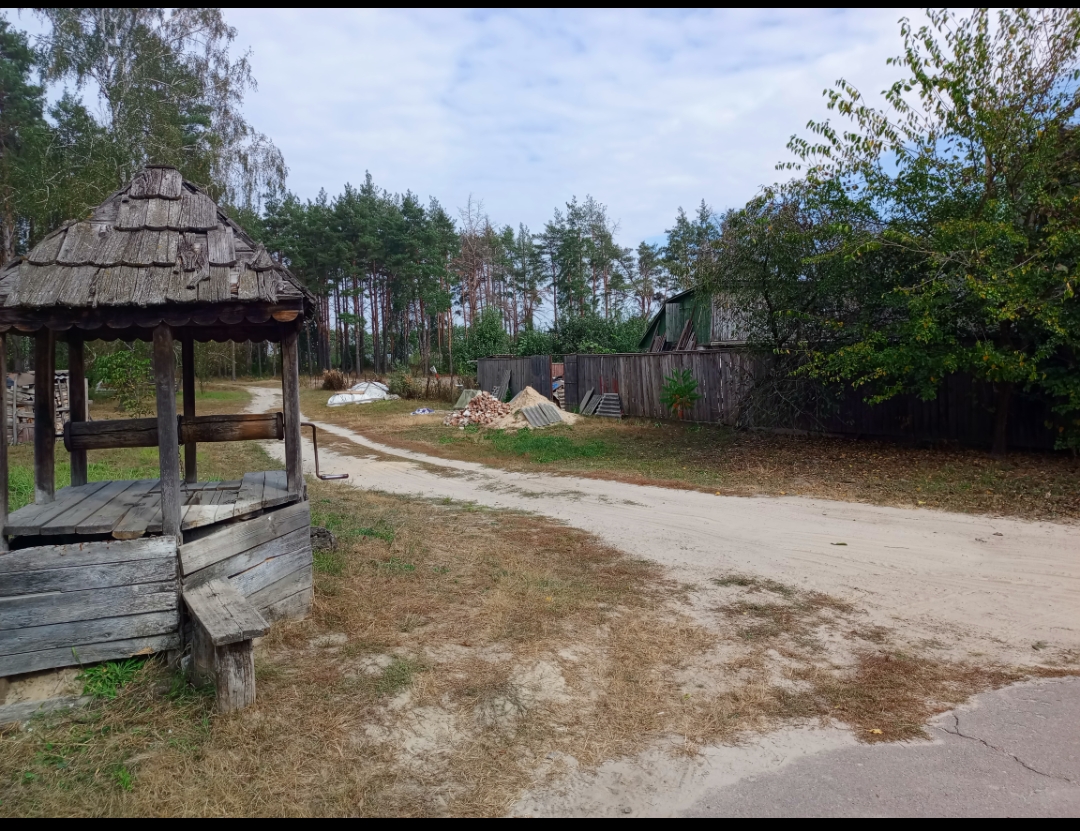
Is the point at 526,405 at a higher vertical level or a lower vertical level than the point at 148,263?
lower

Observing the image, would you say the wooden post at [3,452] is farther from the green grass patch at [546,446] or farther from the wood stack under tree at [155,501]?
the green grass patch at [546,446]

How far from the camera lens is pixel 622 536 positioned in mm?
7926

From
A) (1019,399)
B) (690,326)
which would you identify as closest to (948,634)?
(1019,399)

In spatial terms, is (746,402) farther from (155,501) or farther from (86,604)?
(86,604)

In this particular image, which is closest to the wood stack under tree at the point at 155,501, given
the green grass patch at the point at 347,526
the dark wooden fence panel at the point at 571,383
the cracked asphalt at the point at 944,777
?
the green grass patch at the point at 347,526

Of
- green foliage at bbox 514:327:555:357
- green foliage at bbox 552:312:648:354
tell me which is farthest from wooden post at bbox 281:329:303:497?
green foliage at bbox 514:327:555:357

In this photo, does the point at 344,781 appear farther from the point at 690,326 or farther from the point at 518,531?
the point at 690,326

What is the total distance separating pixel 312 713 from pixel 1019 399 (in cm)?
1233

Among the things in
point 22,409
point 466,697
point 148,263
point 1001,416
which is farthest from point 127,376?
point 1001,416

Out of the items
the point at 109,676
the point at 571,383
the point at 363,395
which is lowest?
the point at 109,676

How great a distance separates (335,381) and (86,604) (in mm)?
33625

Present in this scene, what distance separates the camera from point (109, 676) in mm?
4141

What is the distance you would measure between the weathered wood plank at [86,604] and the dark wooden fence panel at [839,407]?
12281 mm

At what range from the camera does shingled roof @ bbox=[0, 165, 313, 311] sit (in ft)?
14.4
